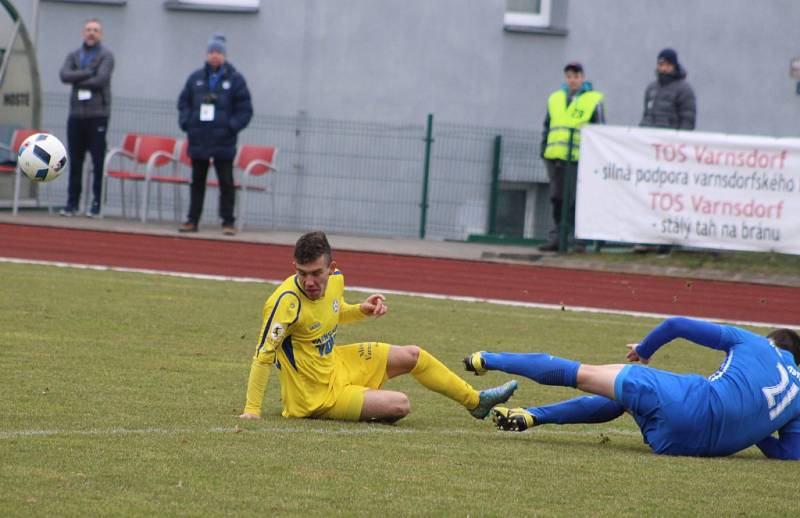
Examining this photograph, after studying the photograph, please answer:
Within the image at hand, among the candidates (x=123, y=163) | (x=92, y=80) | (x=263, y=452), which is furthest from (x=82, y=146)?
(x=263, y=452)

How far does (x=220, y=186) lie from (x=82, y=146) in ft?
7.71

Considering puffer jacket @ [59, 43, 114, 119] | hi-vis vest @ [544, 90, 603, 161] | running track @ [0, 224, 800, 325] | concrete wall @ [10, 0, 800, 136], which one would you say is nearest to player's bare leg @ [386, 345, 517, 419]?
running track @ [0, 224, 800, 325]

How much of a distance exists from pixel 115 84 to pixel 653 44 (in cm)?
910

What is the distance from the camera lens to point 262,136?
2397cm

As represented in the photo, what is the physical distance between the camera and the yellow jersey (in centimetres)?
786

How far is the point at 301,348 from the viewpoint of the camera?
805cm

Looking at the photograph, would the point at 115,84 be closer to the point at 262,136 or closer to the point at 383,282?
the point at 262,136

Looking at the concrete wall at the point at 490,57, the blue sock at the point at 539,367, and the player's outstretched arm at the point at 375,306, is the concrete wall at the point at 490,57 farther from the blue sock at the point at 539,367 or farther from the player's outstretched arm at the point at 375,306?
the blue sock at the point at 539,367

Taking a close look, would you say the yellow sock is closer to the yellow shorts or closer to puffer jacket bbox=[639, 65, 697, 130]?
the yellow shorts

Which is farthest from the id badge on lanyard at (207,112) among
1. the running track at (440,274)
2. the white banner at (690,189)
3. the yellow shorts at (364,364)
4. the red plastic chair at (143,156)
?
the yellow shorts at (364,364)

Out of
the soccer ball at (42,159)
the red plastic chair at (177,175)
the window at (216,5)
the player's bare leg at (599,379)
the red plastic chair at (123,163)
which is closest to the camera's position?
the player's bare leg at (599,379)

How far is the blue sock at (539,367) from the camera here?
304 inches

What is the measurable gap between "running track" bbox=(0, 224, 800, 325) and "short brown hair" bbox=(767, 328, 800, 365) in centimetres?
749

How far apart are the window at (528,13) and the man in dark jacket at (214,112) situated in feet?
20.4
